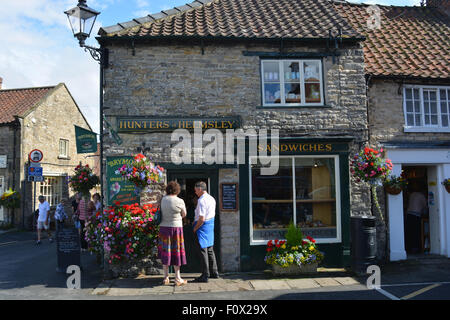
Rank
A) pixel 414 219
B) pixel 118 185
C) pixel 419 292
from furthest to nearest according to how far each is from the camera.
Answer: pixel 414 219
pixel 118 185
pixel 419 292

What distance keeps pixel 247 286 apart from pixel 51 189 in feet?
53.8

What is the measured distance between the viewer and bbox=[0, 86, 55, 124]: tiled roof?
1834cm

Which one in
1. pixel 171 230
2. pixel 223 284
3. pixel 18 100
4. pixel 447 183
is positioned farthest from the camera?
pixel 18 100

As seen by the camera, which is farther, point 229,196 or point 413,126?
point 413,126

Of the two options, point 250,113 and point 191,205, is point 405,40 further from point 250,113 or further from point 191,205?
point 191,205

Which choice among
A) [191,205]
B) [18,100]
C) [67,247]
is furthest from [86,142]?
[18,100]

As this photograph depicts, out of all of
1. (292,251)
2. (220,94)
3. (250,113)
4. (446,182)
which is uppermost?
(220,94)

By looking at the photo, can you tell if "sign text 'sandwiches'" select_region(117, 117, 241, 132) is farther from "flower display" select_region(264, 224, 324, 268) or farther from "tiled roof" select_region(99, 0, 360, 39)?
"flower display" select_region(264, 224, 324, 268)

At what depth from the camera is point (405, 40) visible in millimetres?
10953

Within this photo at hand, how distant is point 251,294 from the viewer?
258 inches

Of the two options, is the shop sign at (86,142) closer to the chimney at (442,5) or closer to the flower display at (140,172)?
the flower display at (140,172)

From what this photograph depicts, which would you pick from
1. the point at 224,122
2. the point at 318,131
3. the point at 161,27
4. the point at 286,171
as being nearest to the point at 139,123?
the point at 224,122

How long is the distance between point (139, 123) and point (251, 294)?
4530 mm
